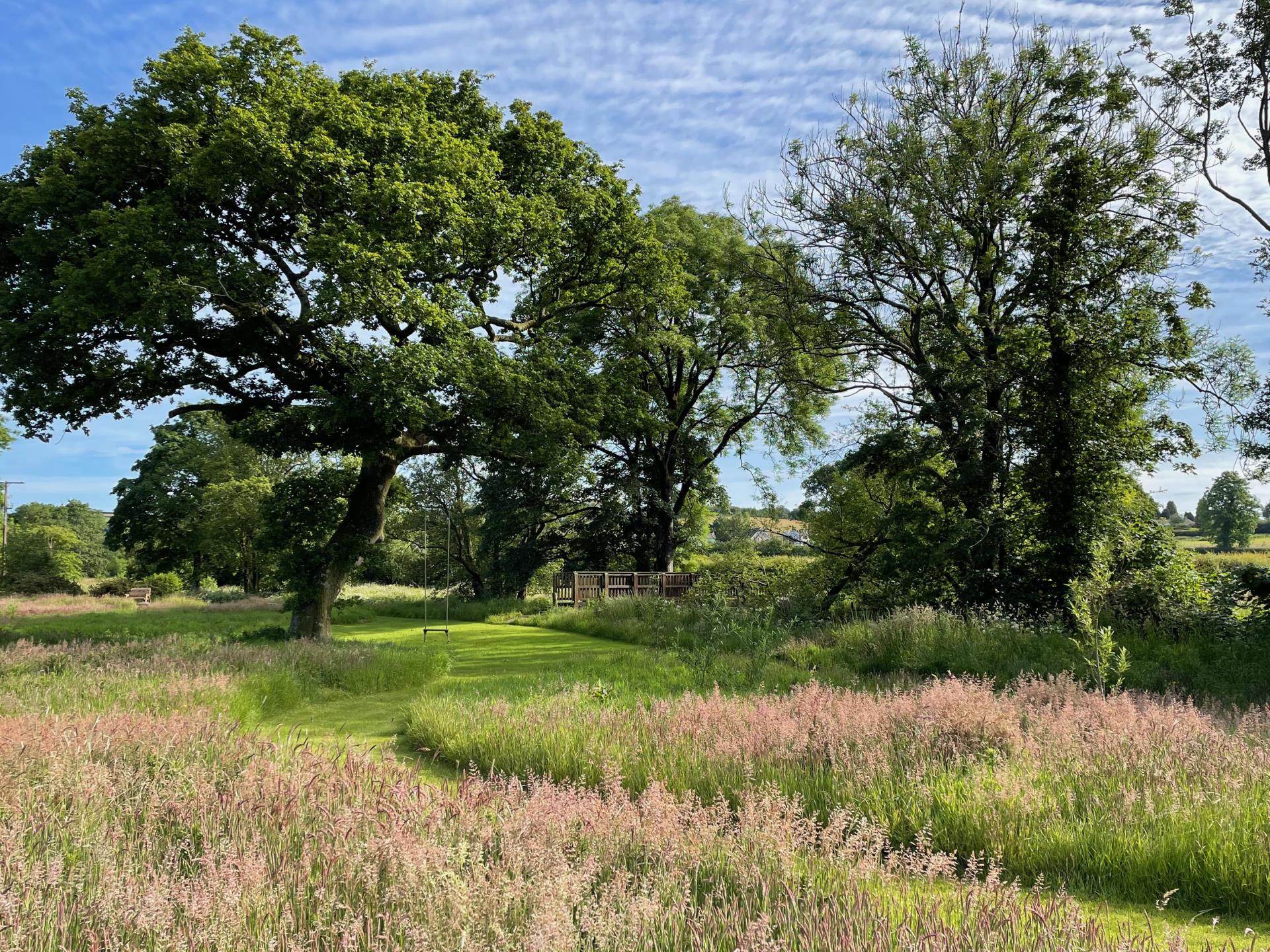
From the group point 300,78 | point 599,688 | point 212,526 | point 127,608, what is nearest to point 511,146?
point 300,78

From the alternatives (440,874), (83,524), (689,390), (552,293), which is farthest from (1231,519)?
(83,524)

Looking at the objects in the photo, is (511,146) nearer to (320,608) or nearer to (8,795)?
(320,608)

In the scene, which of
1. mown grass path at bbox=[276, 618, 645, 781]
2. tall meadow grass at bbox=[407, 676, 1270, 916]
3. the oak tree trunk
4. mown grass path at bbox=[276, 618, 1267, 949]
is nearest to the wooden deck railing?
mown grass path at bbox=[276, 618, 645, 781]

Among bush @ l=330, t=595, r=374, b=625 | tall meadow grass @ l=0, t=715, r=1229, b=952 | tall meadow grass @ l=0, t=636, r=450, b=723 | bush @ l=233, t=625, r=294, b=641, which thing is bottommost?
bush @ l=330, t=595, r=374, b=625

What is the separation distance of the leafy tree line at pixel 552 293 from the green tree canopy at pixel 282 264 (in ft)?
0.21

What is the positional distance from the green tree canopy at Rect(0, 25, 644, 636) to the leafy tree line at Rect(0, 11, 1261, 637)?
6cm

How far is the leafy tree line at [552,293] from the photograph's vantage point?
484 inches

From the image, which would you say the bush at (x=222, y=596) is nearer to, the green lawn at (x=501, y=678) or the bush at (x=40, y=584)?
the bush at (x=40, y=584)

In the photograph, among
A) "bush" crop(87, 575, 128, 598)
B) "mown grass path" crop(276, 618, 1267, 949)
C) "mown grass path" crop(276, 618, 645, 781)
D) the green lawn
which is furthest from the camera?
"bush" crop(87, 575, 128, 598)

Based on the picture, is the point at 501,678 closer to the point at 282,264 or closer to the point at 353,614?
the point at 282,264

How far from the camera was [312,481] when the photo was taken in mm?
14820

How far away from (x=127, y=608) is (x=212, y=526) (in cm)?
1313

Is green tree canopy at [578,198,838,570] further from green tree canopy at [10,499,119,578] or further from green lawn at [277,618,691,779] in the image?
green tree canopy at [10,499,119,578]

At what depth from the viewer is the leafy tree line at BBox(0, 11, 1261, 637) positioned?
40.3ft
